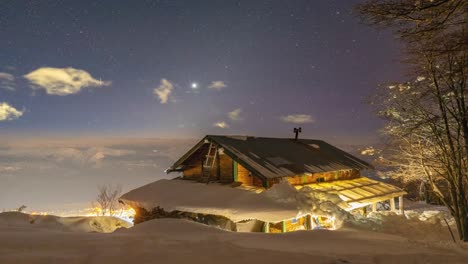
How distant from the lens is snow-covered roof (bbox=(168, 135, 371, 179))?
1503 centimetres

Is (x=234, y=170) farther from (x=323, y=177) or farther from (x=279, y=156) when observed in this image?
(x=323, y=177)

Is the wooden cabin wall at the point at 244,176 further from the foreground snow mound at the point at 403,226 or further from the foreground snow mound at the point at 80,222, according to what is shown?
the foreground snow mound at the point at 80,222

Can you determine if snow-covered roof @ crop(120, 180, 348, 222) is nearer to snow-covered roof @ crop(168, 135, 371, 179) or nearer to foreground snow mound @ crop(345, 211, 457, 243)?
foreground snow mound @ crop(345, 211, 457, 243)

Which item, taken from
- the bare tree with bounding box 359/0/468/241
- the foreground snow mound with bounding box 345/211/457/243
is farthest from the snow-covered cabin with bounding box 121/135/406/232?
the bare tree with bounding box 359/0/468/241

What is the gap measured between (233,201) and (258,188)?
7.14 ft

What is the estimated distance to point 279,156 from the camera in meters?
17.4

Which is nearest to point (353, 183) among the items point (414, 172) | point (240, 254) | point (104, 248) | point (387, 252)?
point (414, 172)

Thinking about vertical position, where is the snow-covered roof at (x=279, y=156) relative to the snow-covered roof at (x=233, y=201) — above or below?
above

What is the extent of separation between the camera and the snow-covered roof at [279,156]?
49.3ft

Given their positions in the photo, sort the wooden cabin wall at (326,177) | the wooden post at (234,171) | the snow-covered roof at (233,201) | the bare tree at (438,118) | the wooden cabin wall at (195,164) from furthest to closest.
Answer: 1. the wooden cabin wall at (195,164)
2. the wooden cabin wall at (326,177)
3. the wooden post at (234,171)
4. the snow-covered roof at (233,201)
5. the bare tree at (438,118)

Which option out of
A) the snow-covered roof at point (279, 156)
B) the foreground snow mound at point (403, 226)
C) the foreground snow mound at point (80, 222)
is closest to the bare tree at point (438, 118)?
the foreground snow mound at point (403, 226)

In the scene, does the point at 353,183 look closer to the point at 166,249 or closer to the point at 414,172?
the point at 414,172

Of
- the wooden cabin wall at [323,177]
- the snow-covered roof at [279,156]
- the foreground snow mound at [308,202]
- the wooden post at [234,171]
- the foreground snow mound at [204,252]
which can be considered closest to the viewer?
the foreground snow mound at [204,252]

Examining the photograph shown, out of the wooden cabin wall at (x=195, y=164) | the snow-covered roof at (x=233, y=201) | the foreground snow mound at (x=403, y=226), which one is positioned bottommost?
the foreground snow mound at (x=403, y=226)
